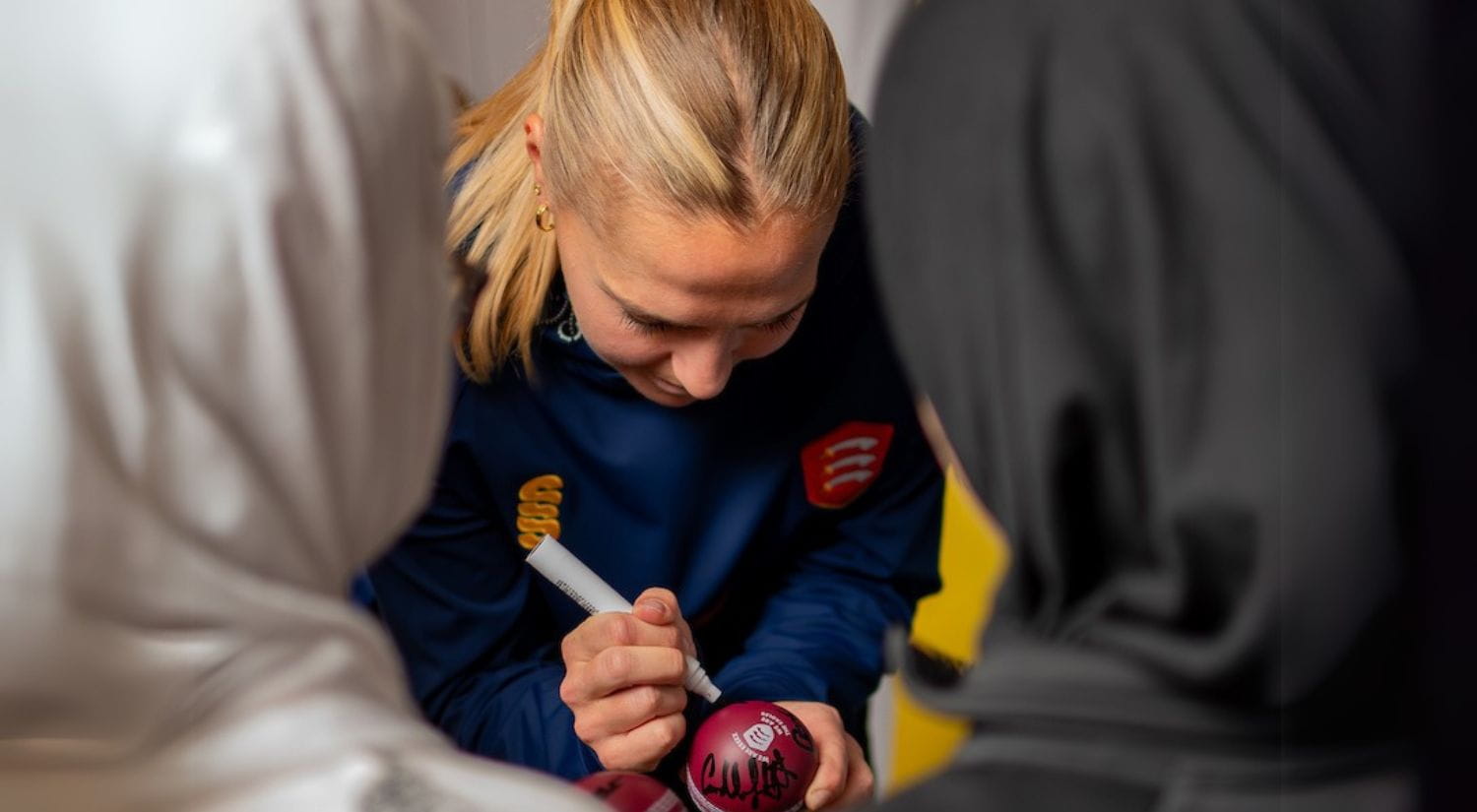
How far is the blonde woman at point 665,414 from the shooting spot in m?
0.61

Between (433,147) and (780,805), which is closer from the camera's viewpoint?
(433,147)

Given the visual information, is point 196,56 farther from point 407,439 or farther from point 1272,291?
point 1272,291

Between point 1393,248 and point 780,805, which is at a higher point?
point 1393,248

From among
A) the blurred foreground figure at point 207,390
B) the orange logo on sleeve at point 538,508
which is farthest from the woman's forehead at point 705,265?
the blurred foreground figure at point 207,390

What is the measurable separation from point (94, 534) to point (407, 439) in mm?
97

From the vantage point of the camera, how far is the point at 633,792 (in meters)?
0.57

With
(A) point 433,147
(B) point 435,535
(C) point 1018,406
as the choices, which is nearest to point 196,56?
(A) point 433,147

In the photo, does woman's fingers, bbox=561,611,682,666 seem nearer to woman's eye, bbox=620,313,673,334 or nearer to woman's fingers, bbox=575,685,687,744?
woman's fingers, bbox=575,685,687,744

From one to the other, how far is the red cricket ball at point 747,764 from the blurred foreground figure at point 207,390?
0.22 m

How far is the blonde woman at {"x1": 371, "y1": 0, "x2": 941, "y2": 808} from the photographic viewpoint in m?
0.61

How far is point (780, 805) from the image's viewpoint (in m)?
0.61

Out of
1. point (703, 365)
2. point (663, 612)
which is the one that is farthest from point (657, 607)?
point (703, 365)
